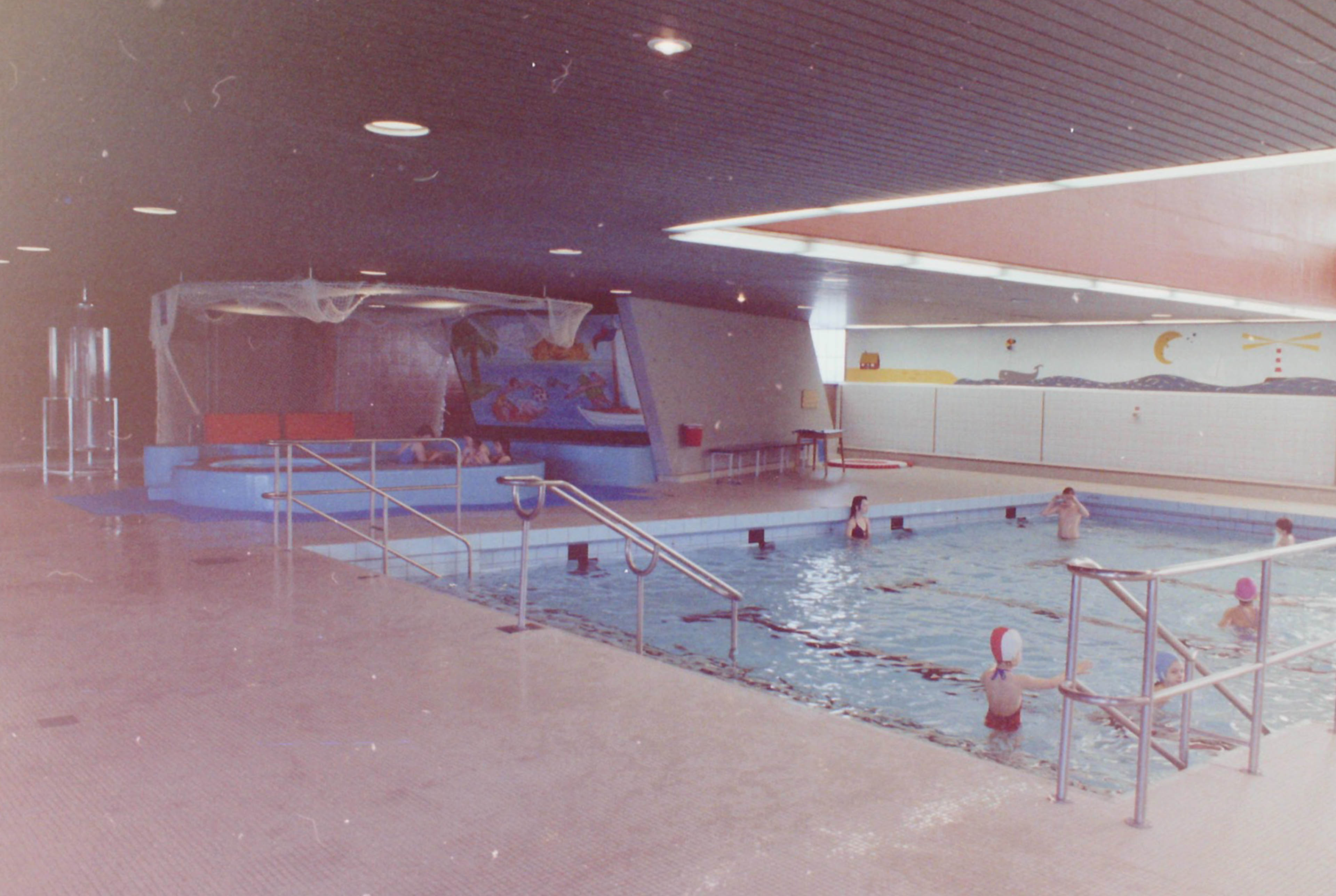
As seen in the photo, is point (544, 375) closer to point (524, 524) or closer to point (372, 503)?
point (372, 503)

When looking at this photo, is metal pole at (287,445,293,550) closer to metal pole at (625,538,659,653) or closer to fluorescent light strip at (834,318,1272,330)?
metal pole at (625,538,659,653)

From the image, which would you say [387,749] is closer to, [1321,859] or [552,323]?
[1321,859]

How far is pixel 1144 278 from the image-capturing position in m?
11.7

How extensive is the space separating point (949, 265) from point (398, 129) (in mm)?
6708

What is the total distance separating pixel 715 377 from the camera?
53.7ft

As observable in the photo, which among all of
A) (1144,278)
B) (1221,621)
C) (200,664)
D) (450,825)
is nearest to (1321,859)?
(450,825)

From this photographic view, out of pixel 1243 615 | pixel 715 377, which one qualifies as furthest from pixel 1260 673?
pixel 715 377

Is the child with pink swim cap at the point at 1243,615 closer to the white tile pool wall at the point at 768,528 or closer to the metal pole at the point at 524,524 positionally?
the white tile pool wall at the point at 768,528

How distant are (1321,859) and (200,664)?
449 cm

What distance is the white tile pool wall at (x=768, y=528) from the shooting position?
29.8 feet

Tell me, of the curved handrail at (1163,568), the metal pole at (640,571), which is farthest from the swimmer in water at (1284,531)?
the curved handrail at (1163,568)

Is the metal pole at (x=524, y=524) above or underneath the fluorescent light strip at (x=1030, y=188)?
underneath

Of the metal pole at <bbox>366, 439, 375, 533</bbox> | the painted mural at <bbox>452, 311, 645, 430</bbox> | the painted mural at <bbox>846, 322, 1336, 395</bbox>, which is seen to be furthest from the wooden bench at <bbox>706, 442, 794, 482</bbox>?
the metal pole at <bbox>366, 439, 375, 533</bbox>

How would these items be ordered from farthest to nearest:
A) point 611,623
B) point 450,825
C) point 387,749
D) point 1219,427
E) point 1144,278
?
point 1219,427, point 1144,278, point 611,623, point 387,749, point 450,825
